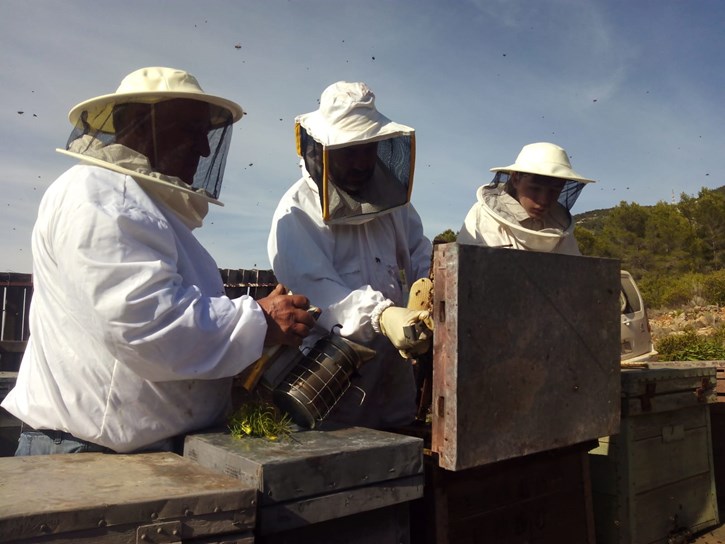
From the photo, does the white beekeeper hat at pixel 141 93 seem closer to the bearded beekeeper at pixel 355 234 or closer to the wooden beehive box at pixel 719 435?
the bearded beekeeper at pixel 355 234

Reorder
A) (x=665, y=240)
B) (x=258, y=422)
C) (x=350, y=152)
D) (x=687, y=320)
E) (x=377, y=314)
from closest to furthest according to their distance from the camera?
(x=258, y=422), (x=377, y=314), (x=350, y=152), (x=687, y=320), (x=665, y=240)

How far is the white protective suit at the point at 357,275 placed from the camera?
254cm

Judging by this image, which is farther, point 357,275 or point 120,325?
point 357,275

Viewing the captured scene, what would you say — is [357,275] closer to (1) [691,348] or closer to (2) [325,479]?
(2) [325,479]

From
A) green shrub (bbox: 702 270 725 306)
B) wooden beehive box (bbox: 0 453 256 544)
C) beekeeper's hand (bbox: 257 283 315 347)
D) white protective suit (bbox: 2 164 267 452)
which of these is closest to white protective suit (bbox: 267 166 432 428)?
beekeeper's hand (bbox: 257 283 315 347)

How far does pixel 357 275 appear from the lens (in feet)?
9.51

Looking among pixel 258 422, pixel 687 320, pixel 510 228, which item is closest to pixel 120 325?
pixel 258 422

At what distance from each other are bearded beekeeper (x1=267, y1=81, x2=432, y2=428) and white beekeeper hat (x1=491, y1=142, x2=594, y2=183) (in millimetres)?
1032

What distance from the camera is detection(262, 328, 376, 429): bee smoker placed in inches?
82.4

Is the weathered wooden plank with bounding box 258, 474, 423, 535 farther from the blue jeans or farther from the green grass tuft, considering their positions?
the blue jeans

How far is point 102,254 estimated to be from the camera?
1.79m

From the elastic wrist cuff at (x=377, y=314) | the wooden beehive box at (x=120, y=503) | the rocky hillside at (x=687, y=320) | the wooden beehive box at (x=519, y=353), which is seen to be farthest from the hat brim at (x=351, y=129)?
the rocky hillside at (x=687, y=320)

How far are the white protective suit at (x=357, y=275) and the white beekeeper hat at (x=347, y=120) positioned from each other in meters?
0.27

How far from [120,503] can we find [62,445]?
773mm
